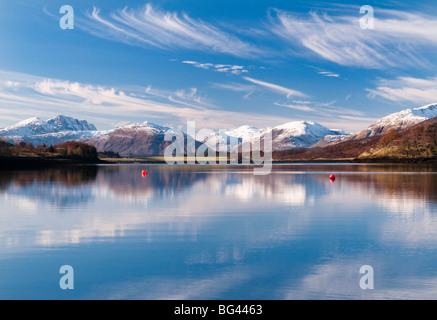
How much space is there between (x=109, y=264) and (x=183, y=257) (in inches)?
109

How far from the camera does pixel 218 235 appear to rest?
67.4 ft

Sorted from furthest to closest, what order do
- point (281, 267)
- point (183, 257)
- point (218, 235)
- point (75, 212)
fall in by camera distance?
point (75, 212) → point (218, 235) → point (183, 257) → point (281, 267)

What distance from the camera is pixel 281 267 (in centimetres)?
1456

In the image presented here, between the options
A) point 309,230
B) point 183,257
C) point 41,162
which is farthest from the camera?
point 41,162

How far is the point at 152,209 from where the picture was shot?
99.6 feet

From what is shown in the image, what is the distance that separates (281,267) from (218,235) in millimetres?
6373

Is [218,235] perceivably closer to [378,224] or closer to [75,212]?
[378,224]
